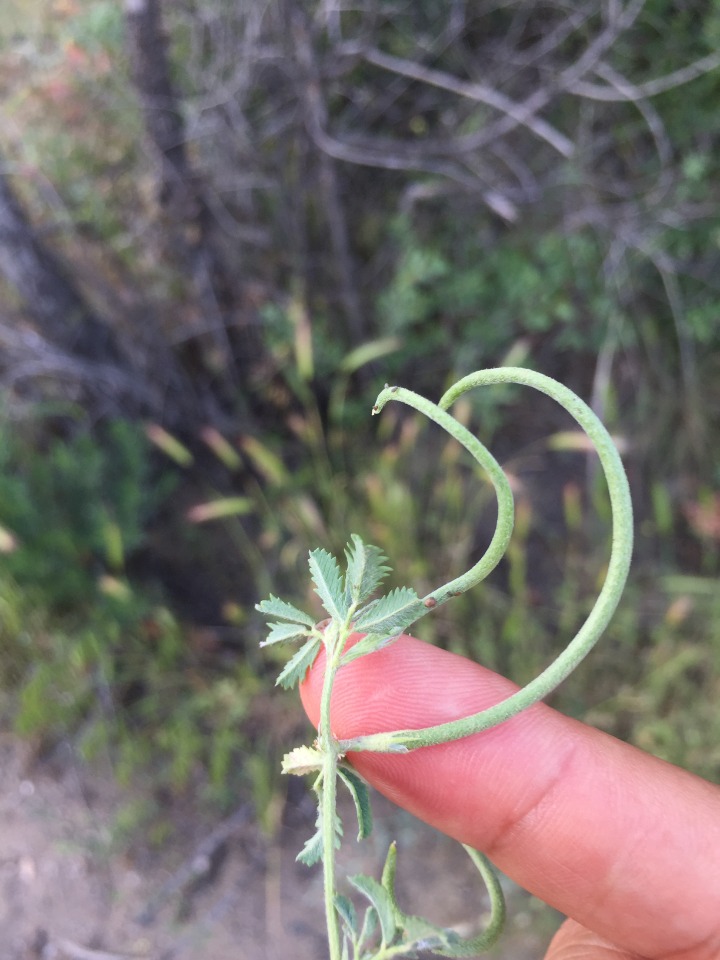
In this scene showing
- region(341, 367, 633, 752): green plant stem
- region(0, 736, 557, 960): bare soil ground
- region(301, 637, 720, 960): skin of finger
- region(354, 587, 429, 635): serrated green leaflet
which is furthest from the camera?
region(0, 736, 557, 960): bare soil ground

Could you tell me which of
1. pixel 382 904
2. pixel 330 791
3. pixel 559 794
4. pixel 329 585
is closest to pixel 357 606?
pixel 329 585

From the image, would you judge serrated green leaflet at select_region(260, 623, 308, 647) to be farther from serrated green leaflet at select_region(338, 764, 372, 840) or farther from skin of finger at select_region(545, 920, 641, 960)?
skin of finger at select_region(545, 920, 641, 960)

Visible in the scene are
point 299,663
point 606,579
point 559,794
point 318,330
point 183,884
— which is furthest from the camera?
point 318,330

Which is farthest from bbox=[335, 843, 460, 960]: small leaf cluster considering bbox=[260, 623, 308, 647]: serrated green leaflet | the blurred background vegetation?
the blurred background vegetation

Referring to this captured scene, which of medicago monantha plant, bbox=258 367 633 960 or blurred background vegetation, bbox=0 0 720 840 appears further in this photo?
blurred background vegetation, bbox=0 0 720 840

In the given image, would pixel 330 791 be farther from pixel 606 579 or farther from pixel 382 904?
pixel 606 579

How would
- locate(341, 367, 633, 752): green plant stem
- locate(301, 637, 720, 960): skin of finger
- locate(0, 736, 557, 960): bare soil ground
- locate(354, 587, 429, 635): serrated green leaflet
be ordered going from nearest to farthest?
locate(341, 367, 633, 752): green plant stem
locate(354, 587, 429, 635): serrated green leaflet
locate(301, 637, 720, 960): skin of finger
locate(0, 736, 557, 960): bare soil ground
